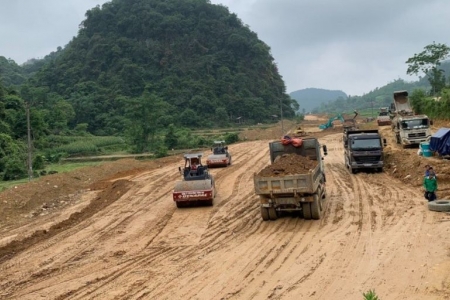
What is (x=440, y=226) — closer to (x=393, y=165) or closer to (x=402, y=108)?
(x=393, y=165)

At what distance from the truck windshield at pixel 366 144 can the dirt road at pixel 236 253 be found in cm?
475

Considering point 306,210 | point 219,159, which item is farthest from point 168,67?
point 306,210

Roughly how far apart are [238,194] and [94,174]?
16.1 m

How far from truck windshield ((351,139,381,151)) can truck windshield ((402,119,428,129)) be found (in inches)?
335

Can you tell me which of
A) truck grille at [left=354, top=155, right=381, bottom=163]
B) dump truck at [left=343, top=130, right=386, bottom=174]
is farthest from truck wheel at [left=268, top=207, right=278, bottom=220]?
truck grille at [left=354, top=155, right=381, bottom=163]

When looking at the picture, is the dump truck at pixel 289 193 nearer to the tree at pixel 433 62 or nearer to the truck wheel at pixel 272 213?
the truck wheel at pixel 272 213

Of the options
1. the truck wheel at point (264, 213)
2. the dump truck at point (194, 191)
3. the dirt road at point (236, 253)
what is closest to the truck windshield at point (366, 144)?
the dirt road at point (236, 253)

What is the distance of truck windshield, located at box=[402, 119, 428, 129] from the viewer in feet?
105

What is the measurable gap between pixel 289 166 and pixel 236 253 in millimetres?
4879

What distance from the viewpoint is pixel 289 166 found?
16.2 meters

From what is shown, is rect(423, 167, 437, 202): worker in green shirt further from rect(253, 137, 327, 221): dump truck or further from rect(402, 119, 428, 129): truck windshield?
rect(402, 119, 428, 129): truck windshield

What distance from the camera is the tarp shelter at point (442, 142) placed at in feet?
79.7

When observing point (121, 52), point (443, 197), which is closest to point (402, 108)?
point (443, 197)

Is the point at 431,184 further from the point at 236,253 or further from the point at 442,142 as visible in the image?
the point at 442,142
